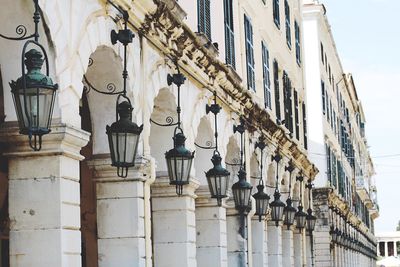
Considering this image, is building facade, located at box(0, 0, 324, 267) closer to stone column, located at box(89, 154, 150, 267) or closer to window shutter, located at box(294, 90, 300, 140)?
stone column, located at box(89, 154, 150, 267)

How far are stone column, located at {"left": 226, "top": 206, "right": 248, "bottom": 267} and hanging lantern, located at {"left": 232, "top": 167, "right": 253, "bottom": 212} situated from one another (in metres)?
2.20

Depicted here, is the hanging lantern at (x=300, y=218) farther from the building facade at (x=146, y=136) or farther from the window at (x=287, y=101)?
the window at (x=287, y=101)

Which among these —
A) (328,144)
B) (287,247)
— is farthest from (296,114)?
(328,144)

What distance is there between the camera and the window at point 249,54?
21.4 m

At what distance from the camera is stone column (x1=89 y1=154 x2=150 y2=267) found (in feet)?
39.5

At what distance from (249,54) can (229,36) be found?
2384mm

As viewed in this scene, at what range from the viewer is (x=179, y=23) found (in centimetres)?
1402

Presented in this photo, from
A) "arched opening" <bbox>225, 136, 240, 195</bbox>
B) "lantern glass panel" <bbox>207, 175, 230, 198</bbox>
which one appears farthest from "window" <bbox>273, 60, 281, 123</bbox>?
"lantern glass panel" <bbox>207, 175, 230, 198</bbox>

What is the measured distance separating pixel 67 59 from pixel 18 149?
1.07 meters

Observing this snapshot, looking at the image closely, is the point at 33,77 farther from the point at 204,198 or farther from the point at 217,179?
the point at 204,198

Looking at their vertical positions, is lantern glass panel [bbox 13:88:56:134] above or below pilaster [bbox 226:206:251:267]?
above

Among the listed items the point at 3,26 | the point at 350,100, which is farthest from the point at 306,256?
the point at 350,100

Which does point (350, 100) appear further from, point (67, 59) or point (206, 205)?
point (67, 59)

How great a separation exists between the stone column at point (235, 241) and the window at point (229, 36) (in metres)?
2.81
